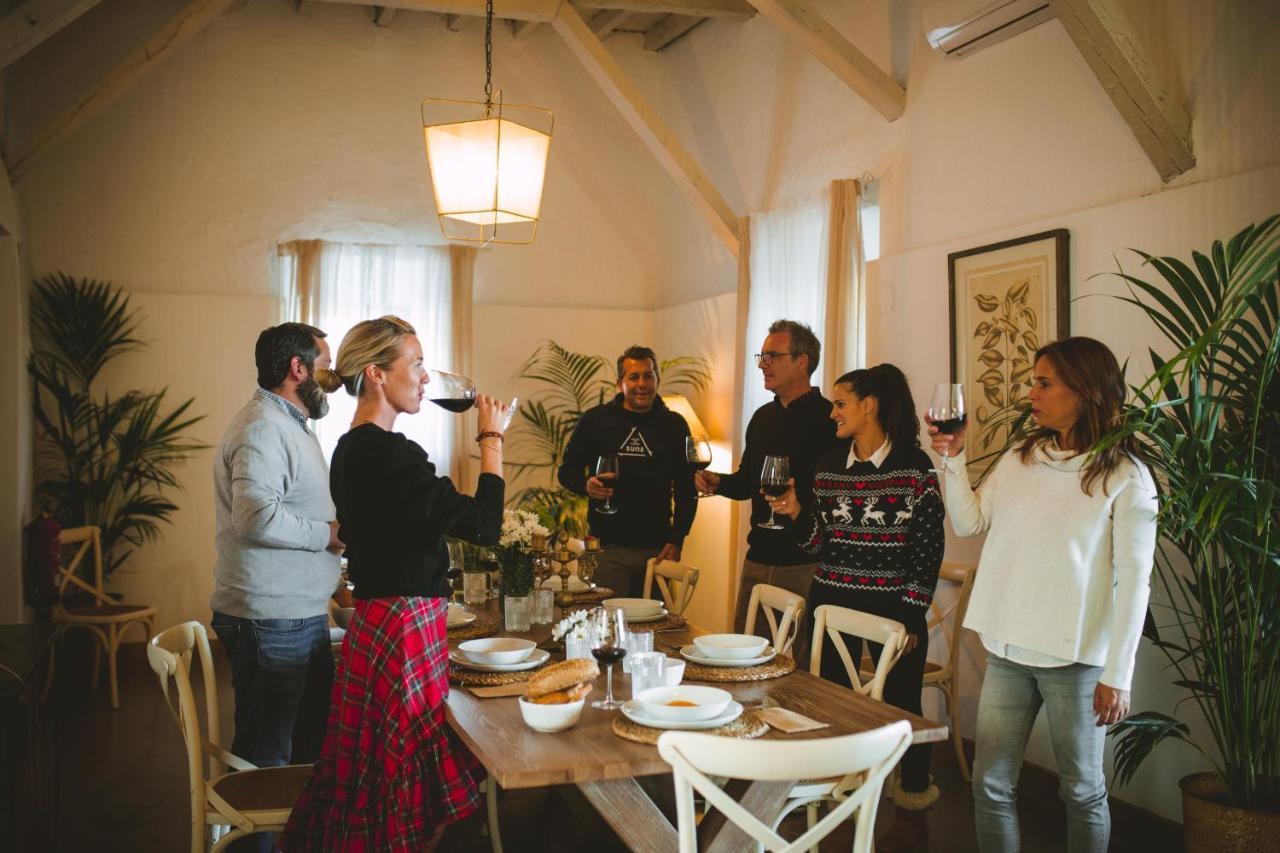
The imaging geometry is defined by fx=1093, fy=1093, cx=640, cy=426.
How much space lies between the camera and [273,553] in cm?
315

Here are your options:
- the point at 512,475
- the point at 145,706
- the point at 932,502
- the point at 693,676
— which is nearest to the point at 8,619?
the point at 145,706

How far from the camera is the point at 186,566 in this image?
693 cm

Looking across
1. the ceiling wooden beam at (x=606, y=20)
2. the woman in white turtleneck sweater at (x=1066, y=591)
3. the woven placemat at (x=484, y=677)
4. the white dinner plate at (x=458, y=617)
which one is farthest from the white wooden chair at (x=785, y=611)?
the ceiling wooden beam at (x=606, y=20)

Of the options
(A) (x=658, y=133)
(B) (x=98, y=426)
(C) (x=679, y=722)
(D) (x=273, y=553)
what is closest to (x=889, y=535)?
(C) (x=679, y=722)

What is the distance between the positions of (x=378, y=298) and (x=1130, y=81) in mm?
4973

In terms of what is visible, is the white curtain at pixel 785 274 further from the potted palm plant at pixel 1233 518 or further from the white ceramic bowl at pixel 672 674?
the white ceramic bowl at pixel 672 674

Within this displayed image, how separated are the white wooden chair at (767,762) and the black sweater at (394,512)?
804 millimetres

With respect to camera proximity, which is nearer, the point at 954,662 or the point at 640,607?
the point at 640,607

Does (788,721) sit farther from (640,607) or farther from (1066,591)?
(640,607)

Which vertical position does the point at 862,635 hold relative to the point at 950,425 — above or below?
below

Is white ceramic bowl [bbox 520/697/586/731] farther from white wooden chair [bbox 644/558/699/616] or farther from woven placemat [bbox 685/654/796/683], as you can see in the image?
white wooden chair [bbox 644/558/699/616]

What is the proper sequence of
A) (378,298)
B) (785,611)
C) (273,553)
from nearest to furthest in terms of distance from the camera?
(273,553)
(785,611)
(378,298)

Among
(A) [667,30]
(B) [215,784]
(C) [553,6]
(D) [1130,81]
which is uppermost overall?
(A) [667,30]

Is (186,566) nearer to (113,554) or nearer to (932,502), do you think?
(113,554)
